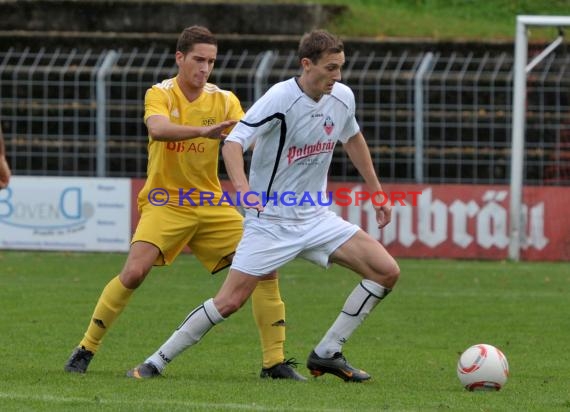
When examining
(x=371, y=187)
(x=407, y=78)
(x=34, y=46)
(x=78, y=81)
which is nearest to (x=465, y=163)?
(x=407, y=78)

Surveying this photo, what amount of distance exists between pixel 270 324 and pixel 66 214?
10.8 metres

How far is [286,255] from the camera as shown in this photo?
26.5 feet

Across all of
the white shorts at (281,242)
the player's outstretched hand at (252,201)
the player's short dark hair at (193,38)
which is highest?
the player's short dark hair at (193,38)

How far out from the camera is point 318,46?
7.86 m

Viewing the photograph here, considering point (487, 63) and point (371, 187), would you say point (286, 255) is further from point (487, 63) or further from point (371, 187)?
point (487, 63)

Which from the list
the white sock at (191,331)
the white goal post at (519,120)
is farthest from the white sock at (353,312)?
the white goal post at (519,120)

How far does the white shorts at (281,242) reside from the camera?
26.4 feet

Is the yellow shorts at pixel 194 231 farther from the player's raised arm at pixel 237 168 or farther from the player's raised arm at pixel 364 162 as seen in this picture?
the player's raised arm at pixel 237 168

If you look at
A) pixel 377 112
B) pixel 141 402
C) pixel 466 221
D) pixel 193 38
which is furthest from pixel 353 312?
pixel 377 112

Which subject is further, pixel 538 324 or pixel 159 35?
pixel 159 35

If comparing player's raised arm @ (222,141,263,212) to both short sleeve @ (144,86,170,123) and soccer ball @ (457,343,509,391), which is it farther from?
soccer ball @ (457,343,509,391)

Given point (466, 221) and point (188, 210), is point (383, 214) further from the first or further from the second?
point (466, 221)

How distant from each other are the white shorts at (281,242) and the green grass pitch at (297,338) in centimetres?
69

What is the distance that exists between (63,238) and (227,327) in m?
7.86
